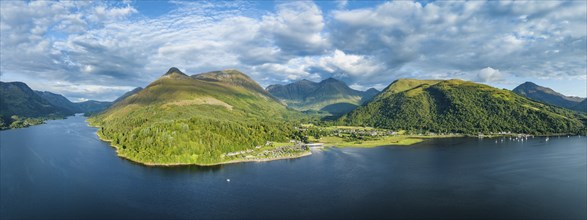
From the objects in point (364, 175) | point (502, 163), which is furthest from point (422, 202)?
point (502, 163)

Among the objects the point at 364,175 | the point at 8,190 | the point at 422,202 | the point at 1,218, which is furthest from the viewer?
the point at 364,175

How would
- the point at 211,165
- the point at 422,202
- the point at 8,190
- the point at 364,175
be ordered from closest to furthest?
the point at 422,202, the point at 8,190, the point at 364,175, the point at 211,165

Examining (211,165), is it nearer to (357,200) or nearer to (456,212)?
(357,200)

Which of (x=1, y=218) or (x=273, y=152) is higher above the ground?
(x=273, y=152)

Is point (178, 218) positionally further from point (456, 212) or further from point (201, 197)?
point (456, 212)

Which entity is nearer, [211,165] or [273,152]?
[211,165]

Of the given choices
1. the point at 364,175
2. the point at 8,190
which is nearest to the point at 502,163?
the point at 364,175
